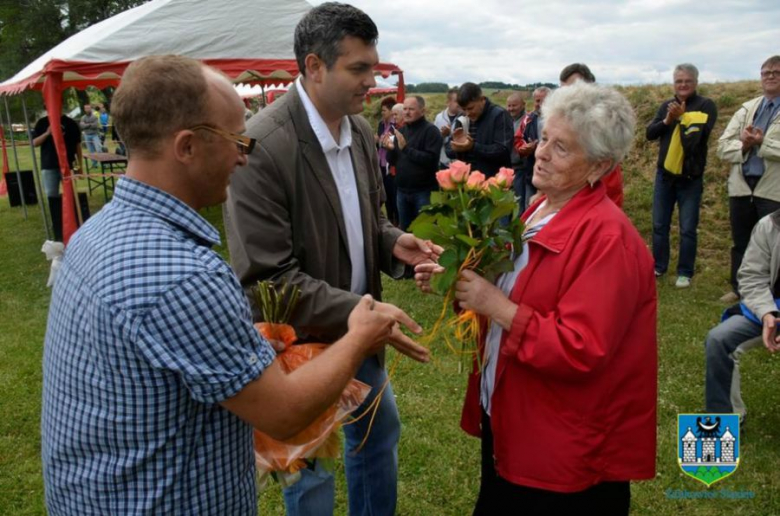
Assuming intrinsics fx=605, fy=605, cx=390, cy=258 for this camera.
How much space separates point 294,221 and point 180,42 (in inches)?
304

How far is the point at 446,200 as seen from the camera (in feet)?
7.29

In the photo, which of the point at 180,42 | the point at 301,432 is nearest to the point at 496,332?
the point at 301,432

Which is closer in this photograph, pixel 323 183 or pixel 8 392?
pixel 323 183

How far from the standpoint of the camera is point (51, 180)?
1084cm

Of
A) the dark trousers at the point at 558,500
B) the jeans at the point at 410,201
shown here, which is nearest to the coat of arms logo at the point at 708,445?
the dark trousers at the point at 558,500

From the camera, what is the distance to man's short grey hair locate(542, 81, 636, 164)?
2.09m

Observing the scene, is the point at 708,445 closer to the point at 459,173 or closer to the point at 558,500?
the point at 558,500

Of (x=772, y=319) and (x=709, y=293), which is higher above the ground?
(x=772, y=319)

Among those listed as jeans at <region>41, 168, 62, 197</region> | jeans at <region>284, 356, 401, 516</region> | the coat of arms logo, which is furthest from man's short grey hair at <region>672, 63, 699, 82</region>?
jeans at <region>41, 168, 62, 197</region>

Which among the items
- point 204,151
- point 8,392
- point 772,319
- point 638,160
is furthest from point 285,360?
point 638,160

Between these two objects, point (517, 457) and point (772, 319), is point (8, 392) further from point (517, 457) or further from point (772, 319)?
point (772, 319)

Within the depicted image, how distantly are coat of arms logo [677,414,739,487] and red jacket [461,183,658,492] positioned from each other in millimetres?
2013

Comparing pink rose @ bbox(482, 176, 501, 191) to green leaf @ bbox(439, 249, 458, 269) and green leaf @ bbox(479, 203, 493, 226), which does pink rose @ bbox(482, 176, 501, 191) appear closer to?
green leaf @ bbox(479, 203, 493, 226)

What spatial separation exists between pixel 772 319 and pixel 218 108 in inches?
138
